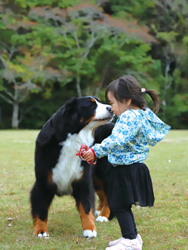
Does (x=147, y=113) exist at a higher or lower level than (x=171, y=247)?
higher

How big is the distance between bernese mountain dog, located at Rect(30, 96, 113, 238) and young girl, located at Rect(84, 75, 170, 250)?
399mm

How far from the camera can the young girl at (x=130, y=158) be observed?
2881 mm

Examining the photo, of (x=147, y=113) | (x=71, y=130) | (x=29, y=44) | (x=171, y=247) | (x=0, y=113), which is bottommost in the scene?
(x=0, y=113)

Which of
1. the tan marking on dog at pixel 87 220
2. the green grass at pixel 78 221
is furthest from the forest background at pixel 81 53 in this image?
the tan marking on dog at pixel 87 220

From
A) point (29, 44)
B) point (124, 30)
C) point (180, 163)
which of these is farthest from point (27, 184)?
point (124, 30)

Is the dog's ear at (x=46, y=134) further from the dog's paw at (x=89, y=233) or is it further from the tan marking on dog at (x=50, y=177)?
the dog's paw at (x=89, y=233)

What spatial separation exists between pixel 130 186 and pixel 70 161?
2.50ft

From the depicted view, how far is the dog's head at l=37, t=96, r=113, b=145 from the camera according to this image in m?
3.33

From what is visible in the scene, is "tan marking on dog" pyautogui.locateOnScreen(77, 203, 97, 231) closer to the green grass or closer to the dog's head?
the green grass

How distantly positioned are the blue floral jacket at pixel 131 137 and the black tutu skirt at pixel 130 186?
67 millimetres

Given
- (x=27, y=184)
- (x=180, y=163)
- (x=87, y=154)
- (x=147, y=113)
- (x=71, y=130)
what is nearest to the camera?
(x=87, y=154)

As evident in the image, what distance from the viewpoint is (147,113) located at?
118 inches

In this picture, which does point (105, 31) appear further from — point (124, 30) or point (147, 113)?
point (147, 113)

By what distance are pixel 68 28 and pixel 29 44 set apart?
3.20 metres
